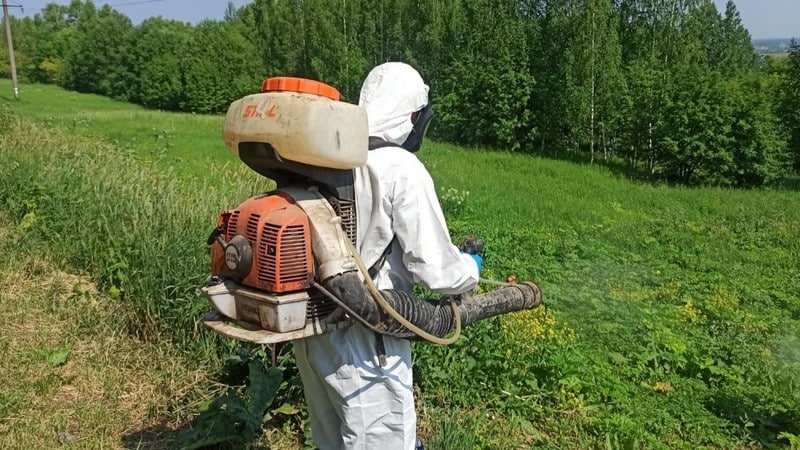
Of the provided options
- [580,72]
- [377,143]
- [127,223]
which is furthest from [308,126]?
[580,72]

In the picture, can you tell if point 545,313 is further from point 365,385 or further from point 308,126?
point 308,126

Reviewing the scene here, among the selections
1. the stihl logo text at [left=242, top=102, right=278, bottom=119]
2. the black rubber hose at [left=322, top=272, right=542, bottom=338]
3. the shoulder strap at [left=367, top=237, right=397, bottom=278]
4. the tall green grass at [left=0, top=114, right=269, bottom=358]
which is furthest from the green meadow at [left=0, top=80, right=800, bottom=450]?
the stihl logo text at [left=242, top=102, right=278, bottom=119]

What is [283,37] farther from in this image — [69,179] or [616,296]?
[616,296]

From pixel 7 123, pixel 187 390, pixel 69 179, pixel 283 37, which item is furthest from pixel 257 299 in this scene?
pixel 283 37

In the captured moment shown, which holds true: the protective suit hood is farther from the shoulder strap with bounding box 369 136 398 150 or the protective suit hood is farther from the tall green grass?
the tall green grass

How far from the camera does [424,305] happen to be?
2.32m

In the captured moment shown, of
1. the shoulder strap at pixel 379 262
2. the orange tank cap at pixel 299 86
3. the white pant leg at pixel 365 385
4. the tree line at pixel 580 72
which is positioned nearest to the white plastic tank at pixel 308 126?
the orange tank cap at pixel 299 86

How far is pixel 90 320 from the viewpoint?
4820 millimetres

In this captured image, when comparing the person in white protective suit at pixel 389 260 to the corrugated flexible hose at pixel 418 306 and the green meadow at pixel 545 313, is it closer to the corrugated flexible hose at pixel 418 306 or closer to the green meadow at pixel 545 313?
the corrugated flexible hose at pixel 418 306

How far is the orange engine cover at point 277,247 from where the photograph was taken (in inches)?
80.3

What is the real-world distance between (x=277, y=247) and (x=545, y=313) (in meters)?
3.61

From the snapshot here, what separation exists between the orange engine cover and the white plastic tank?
0.18 metres

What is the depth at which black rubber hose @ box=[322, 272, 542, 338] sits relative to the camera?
2105 mm

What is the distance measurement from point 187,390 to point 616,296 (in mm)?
3974
